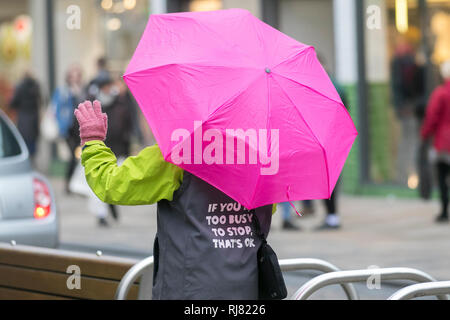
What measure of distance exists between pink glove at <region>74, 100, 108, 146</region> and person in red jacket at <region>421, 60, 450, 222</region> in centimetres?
794

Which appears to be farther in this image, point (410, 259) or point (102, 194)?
point (410, 259)

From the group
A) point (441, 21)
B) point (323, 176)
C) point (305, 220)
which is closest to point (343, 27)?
point (441, 21)

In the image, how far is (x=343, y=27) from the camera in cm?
1479

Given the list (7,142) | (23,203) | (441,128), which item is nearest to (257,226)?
(23,203)

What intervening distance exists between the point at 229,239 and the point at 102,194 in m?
0.48

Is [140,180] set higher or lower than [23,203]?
higher

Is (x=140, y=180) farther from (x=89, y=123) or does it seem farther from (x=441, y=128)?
(x=441, y=128)

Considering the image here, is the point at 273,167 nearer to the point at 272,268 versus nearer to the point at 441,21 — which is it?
the point at 272,268

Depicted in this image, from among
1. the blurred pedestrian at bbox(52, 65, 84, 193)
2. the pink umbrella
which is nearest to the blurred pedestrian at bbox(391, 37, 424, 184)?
the blurred pedestrian at bbox(52, 65, 84, 193)

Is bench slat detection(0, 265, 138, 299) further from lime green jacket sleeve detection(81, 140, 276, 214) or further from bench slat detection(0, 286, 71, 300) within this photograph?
lime green jacket sleeve detection(81, 140, 276, 214)

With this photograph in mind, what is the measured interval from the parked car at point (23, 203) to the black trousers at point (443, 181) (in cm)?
535

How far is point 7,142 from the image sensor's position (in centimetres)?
778

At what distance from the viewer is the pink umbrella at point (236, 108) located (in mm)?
3494

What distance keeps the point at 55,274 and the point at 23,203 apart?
2.71 metres
